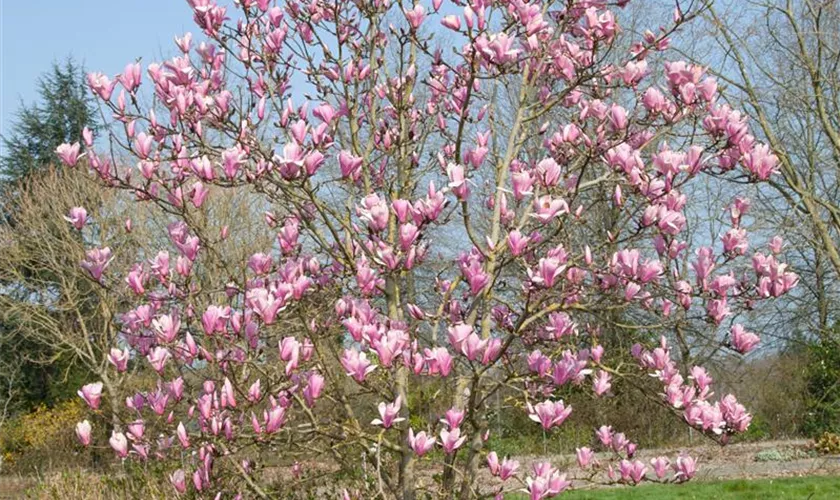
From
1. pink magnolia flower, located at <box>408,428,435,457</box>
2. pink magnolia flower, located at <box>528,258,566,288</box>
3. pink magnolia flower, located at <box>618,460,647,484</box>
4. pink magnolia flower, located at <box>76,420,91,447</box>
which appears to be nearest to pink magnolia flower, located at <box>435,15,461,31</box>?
pink magnolia flower, located at <box>528,258,566,288</box>

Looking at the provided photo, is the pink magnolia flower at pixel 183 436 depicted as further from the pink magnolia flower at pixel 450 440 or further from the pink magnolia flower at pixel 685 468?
the pink magnolia flower at pixel 685 468

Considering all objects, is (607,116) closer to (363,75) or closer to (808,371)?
(363,75)

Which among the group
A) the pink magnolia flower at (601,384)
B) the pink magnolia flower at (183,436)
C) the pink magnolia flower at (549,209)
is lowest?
the pink magnolia flower at (601,384)

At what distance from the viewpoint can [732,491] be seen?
9.35 metres

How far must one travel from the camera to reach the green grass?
29.1ft

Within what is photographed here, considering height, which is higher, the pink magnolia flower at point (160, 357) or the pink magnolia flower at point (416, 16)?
the pink magnolia flower at point (416, 16)

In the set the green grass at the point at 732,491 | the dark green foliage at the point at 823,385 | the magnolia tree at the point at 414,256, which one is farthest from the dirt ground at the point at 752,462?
the magnolia tree at the point at 414,256

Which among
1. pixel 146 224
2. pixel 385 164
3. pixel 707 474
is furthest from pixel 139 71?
pixel 146 224

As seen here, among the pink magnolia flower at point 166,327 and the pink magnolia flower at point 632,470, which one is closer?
the pink magnolia flower at point 166,327

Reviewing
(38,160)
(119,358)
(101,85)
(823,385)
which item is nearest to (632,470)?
(119,358)

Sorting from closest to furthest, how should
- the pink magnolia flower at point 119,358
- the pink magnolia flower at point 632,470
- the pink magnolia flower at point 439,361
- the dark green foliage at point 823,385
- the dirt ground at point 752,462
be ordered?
the pink magnolia flower at point 439,361 < the pink magnolia flower at point 632,470 < the pink magnolia flower at point 119,358 < the dirt ground at point 752,462 < the dark green foliage at point 823,385

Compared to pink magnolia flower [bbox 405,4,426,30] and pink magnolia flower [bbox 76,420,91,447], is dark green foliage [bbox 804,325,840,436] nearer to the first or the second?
pink magnolia flower [bbox 405,4,426,30]

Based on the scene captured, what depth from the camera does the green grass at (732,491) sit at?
886 cm

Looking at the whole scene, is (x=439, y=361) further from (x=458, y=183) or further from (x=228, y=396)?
(x=228, y=396)
